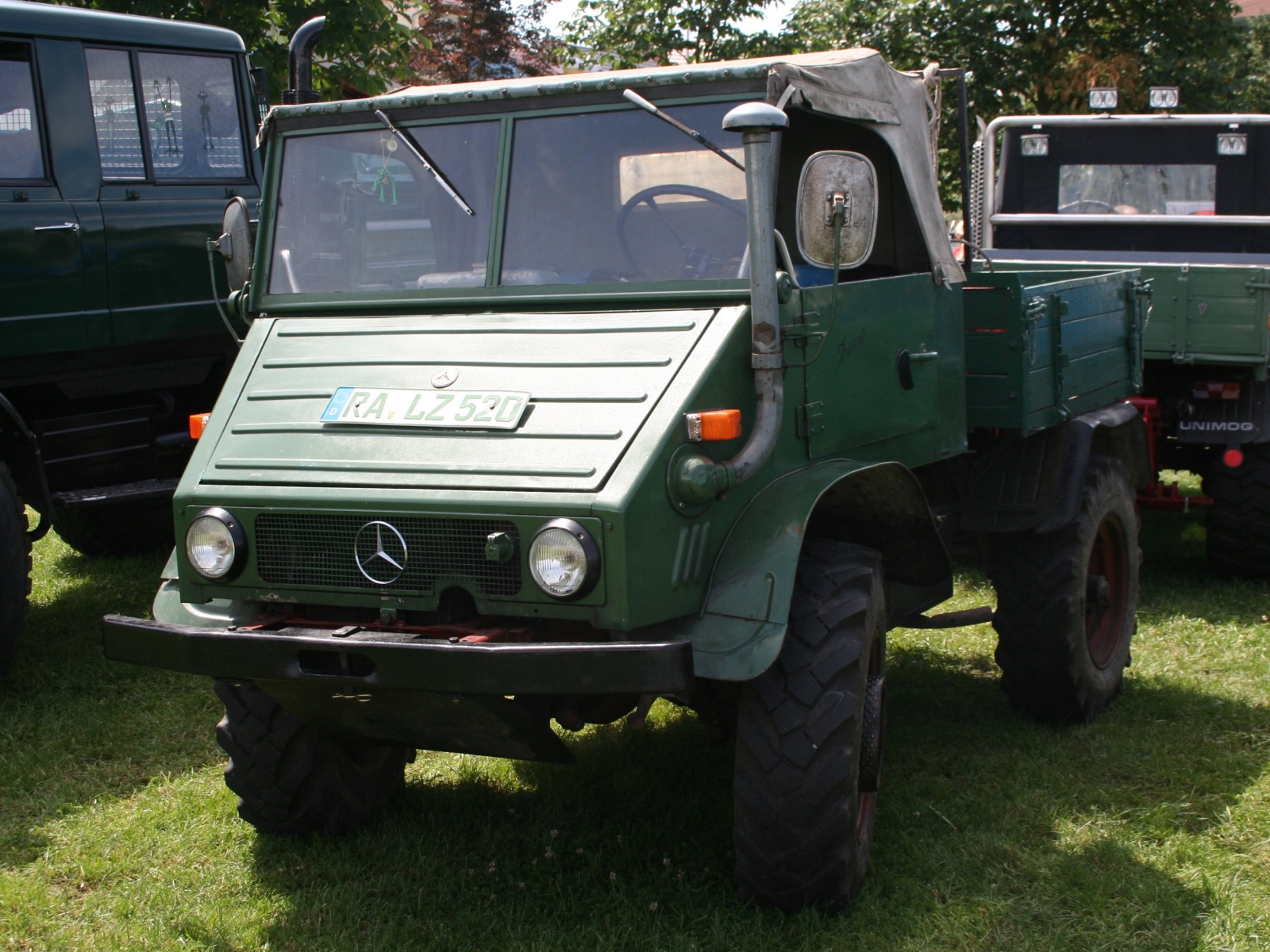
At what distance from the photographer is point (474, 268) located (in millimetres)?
4004

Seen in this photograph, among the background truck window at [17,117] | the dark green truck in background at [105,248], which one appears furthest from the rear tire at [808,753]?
the background truck window at [17,117]

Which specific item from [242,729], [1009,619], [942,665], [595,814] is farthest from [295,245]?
[942,665]

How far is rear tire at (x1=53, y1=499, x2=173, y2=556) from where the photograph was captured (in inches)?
316

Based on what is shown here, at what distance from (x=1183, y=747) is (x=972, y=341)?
1.70 meters

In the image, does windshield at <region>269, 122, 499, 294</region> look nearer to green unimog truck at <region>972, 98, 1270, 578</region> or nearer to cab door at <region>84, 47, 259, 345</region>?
cab door at <region>84, 47, 259, 345</region>

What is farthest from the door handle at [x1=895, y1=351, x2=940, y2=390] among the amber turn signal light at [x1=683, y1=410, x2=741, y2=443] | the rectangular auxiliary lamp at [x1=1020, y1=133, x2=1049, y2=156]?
the rectangular auxiliary lamp at [x1=1020, y1=133, x2=1049, y2=156]

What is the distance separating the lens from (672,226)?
3.83 metres

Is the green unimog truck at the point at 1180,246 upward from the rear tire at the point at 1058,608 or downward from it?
upward

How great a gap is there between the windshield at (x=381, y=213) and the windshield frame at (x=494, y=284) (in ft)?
0.07

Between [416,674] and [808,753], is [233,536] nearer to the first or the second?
[416,674]

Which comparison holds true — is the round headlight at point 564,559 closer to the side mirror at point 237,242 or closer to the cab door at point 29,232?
the side mirror at point 237,242

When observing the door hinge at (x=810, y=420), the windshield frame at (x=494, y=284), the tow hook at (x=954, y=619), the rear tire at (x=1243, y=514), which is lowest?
the rear tire at (x=1243, y=514)

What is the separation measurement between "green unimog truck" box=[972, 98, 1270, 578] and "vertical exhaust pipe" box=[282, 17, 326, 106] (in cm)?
417

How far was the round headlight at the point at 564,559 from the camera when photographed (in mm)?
3211
